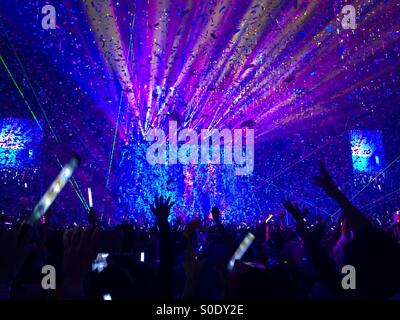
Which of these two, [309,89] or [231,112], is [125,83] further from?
[309,89]

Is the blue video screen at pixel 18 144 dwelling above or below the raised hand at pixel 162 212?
above

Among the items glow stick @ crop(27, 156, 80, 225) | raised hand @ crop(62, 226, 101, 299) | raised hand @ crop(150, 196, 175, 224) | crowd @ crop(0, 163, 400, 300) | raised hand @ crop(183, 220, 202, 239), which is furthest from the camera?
raised hand @ crop(183, 220, 202, 239)

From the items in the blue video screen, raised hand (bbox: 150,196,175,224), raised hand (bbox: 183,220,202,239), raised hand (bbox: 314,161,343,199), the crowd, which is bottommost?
the crowd

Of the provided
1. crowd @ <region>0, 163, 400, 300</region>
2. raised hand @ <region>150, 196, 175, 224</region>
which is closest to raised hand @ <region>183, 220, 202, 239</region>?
crowd @ <region>0, 163, 400, 300</region>

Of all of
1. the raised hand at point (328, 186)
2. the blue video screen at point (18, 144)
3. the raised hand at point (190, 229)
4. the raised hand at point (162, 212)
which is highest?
the blue video screen at point (18, 144)

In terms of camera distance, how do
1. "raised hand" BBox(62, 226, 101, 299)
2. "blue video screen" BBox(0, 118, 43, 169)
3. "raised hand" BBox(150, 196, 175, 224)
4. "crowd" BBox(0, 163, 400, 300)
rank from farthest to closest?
1. "blue video screen" BBox(0, 118, 43, 169)
2. "raised hand" BBox(150, 196, 175, 224)
3. "raised hand" BBox(62, 226, 101, 299)
4. "crowd" BBox(0, 163, 400, 300)

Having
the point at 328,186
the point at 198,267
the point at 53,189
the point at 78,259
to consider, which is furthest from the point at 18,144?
the point at 328,186

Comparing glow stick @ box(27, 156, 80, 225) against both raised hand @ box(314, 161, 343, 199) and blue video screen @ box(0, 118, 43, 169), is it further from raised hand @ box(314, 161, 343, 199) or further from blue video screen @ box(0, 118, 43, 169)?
blue video screen @ box(0, 118, 43, 169)

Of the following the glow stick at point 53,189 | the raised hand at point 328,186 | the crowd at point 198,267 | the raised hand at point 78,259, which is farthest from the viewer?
the raised hand at point 328,186

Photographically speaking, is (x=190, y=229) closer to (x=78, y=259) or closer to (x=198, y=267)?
(x=198, y=267)

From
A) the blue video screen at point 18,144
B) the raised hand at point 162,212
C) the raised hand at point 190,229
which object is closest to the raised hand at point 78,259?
the raised hand at point 162,212

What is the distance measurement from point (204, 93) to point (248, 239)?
88.0 ft

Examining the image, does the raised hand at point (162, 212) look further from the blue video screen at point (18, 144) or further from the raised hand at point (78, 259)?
the blue video screen at point (18, 144)
